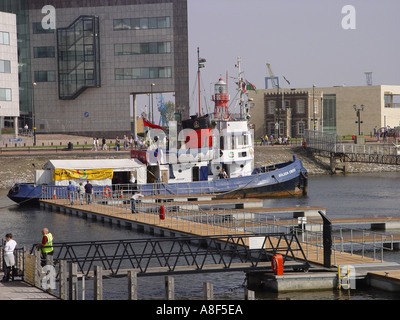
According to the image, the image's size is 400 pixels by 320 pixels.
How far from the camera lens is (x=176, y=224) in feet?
137

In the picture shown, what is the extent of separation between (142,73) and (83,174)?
47.7 metres

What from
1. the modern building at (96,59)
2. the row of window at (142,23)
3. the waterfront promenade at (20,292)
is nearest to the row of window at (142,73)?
the modern building at (96,59)

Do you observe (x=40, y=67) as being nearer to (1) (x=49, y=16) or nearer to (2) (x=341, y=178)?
(1) (x=49, y=16)

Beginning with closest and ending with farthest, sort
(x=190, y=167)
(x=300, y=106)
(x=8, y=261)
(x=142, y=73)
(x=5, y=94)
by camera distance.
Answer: (x=8, y=261) → (x=190, y=167) → (x=5, y=94) → (x=142, y=73) → (x=300, y=106)

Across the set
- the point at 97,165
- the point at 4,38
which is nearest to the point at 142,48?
the point at 4,38

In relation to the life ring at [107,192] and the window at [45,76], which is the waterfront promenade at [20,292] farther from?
the window at [45,76]

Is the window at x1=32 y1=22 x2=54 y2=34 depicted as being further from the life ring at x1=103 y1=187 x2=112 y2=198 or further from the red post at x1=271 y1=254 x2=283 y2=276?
the red post at x1=271 y1=254 x2=283 y2=276

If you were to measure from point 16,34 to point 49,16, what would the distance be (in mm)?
7414

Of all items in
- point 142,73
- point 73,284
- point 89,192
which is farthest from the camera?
point 142,73

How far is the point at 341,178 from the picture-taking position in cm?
8775

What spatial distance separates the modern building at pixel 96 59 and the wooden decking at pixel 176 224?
162 ft

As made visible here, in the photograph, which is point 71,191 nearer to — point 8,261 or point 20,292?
point 8,261
